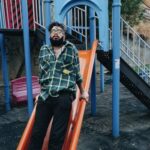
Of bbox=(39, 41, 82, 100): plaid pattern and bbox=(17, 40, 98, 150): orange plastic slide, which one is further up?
bbox=(39, 41, 82, 100): plaid pattern

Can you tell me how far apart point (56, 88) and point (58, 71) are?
0.67ft

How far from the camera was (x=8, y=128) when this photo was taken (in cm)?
570

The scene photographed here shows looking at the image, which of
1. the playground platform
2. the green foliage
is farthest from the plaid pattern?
the green foliage

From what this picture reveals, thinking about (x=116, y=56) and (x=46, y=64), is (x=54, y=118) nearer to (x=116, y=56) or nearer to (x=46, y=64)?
(x=46, y=64)

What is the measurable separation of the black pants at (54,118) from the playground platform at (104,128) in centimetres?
148

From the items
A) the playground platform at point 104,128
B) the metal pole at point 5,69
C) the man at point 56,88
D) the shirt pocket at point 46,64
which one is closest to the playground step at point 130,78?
the playground platform at point 104,128

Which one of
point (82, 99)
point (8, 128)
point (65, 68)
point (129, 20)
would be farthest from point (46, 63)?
point (129, 20)

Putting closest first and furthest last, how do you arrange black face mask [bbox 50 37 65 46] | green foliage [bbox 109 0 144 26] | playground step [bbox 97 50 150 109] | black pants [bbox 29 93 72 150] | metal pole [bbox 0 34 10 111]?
1. black pants [bbox 29 93 72 150]
2. black face mask [bbox 50 37 65 46]
3. playground step [bbox 97 50 150 109]
4. metal pole [bbox 0 34 10 111]
5. green foliage [bbox 109 0 144 26]

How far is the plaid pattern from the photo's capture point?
10.8 ft

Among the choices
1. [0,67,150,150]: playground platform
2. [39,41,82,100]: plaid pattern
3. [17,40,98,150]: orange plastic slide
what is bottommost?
[0,67,150,150]: playground platform

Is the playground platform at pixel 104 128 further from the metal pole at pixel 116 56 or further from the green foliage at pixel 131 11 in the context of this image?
the green foliage at pixel 131 11

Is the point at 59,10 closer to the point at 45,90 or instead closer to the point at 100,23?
the point at 100,23

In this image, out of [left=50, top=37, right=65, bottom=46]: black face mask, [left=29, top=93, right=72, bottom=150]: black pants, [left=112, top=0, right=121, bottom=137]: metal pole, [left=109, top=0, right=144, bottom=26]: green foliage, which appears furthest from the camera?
[left=109, top=0, right=144, bottom=26]: green foliage

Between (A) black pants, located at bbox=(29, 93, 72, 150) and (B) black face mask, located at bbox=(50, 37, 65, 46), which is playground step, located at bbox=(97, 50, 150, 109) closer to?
(B) black face mask, located at bbox=(50, 37, 65, 46)
